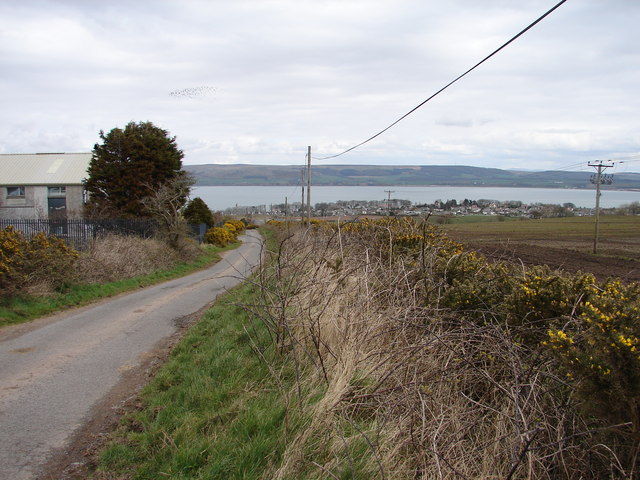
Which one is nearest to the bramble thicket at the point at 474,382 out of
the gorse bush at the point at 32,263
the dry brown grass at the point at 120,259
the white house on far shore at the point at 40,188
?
the gorse bush at the point at 32,263

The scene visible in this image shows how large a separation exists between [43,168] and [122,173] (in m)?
24.2

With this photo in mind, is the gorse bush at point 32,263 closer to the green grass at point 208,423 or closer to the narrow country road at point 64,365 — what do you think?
the narrow country road at point 64,365

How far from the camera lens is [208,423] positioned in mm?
4938

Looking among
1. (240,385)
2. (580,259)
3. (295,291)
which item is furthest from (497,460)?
(580,259)

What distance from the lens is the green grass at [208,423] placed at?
4145 millimetres

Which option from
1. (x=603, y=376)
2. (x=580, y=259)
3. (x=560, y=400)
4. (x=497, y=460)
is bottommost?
(x=580, y=259)

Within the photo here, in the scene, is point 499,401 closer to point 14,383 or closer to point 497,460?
point 497,460

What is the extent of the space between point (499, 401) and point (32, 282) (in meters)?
11.3

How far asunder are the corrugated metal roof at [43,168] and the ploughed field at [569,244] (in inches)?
1264

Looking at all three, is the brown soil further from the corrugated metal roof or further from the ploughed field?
the corrugated metal roof

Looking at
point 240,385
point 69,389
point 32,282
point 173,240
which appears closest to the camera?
point 240,385

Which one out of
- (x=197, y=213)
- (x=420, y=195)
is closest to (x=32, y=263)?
(x=420, y=195)

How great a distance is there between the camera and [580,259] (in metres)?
29.5

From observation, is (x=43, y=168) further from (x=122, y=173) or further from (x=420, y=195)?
(x=420, y=195)
